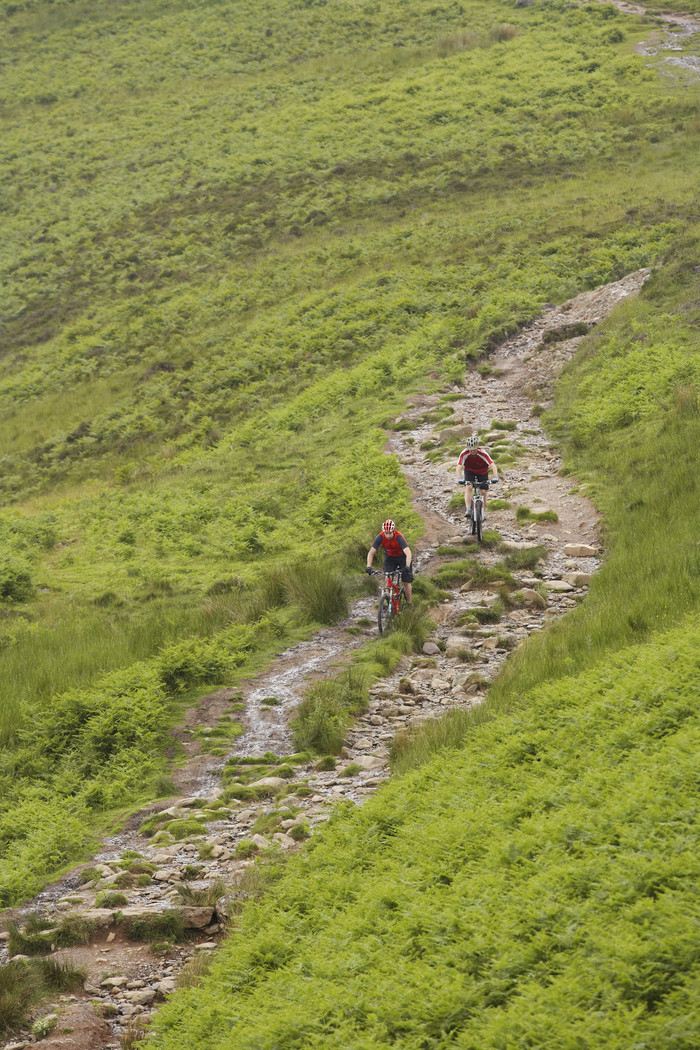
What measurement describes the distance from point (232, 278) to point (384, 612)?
1109 inches

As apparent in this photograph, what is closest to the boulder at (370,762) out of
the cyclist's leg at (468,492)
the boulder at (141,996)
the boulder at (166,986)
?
the boulder at (166,986)

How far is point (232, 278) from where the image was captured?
39.1 meters

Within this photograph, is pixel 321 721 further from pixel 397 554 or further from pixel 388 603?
pixel 397 554

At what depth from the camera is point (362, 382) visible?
90.4ft

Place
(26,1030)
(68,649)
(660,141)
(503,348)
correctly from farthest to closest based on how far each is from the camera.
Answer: (660,141) < (503,348) < (68,649) < (26,1030)

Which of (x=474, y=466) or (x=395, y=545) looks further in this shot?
(x=474, y=466)

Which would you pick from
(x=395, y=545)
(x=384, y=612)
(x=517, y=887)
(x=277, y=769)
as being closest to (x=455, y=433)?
(x=395, y=545)

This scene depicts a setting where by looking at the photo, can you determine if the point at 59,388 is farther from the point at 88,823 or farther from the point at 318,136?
the point at 88,823

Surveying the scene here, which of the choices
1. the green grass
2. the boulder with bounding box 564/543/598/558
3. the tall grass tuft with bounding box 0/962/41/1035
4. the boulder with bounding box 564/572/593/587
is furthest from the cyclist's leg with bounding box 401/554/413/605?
the tall grass tuft with bounding box 0/962/41/1035

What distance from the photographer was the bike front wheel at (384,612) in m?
14.0

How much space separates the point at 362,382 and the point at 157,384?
30.1 ft

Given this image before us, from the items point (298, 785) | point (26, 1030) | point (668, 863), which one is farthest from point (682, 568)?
point (26, 1030)

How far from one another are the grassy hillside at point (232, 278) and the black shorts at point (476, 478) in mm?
1469

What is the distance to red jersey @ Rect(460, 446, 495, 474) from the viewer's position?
16.9 meters
